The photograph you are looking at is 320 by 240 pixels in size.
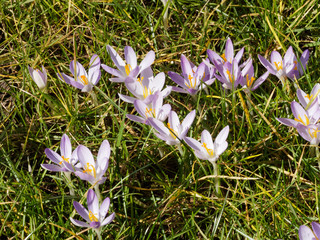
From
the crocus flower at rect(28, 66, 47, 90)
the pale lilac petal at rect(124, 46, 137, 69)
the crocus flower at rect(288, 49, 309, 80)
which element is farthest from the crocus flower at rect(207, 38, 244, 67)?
the crocus flower at rect(28, 66, 47, 90)

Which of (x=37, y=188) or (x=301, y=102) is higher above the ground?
(x=301, y=102)

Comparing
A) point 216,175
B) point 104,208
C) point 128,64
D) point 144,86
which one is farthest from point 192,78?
point 104,208

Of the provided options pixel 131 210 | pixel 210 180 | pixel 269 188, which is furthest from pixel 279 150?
pixel 131 210

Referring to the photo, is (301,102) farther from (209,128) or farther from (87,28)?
(87,28)

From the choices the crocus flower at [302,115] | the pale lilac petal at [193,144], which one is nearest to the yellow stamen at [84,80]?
the pale lilac petal at [193,144]

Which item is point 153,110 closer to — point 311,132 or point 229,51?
point 229,51

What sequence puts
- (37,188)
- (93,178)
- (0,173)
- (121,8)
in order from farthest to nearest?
(121,8) → (0,173) → (37,188) → (93,178)

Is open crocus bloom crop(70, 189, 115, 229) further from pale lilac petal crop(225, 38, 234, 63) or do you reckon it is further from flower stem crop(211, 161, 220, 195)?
pale lilac petal crop(225, 38, 234, 63)
